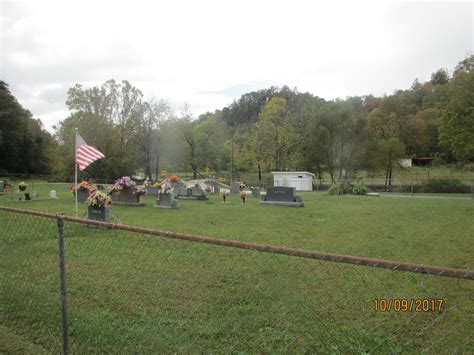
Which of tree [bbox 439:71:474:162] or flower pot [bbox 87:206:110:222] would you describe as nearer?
flower pot [bbox 87:206:110:222]

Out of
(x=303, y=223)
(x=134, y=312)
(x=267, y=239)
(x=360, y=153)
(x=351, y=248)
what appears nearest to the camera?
(x=134, y=312)

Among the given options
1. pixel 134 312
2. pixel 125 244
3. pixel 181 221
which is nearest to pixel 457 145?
pixel 181 221

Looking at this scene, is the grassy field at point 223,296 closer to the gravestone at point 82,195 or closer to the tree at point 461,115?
the gravestone at point 82,195

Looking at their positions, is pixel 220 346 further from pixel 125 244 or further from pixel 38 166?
pixel 38 166

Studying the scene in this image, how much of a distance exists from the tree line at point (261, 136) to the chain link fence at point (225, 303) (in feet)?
96.1

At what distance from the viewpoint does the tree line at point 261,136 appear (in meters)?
38.3

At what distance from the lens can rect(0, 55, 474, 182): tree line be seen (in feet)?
126

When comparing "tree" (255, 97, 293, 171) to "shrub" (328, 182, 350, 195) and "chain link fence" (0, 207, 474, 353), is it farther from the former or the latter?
"chain link fence" (0, 207, 474, 353)

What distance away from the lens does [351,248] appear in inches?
326

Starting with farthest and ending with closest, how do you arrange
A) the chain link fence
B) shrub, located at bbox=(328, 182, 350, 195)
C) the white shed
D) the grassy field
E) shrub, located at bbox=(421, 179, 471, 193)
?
the white shed, shrub, located at bbox=(421, 179, 471, 193), shrub, located at bbox=(328, 182, 350, 195), the grassy field, the chain link fence

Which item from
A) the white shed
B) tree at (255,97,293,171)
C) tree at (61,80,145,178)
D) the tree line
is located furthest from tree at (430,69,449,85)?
tree at (61,80,145,178)

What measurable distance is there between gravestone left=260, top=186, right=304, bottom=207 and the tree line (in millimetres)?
19159

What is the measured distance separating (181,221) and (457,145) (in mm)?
28461
